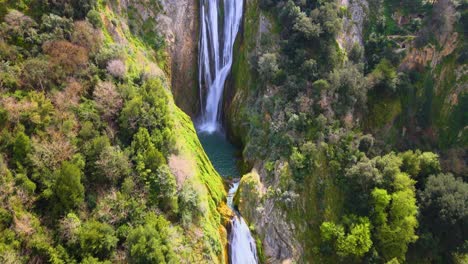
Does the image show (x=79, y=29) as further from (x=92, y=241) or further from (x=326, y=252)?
(x=326, y=252)

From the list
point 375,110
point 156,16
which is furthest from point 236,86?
point 375,110

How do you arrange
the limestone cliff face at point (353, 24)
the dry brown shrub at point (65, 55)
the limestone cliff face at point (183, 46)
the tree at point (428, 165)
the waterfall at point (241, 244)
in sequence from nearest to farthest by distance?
1. the dry brown shrub at point (65, 55)
2. the waterfall at point (241, 244)
3. the tree at point (428, 165)
4. the limestone cliff face at point (183, 46)
5. the limestone cliff face at point (353, 24)

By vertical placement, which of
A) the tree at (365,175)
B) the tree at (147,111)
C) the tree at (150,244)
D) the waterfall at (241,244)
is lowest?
the waterfall at (241,244)

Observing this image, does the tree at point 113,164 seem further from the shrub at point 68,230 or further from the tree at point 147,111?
the shrub at point 68,230

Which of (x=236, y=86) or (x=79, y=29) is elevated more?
(x=79, y=29)

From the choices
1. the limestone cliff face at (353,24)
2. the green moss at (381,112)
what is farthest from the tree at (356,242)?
the limestone cliff face at (353,24)

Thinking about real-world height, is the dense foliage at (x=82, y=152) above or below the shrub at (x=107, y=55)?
below

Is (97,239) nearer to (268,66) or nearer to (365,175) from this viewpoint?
(365,175)
